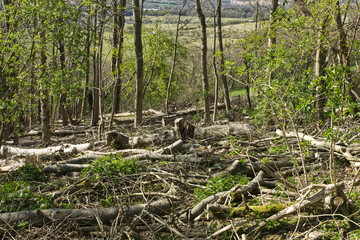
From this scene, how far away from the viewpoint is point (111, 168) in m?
6.52

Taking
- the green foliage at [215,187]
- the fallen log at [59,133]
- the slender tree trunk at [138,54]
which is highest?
the slender tree trunk at [138,54]

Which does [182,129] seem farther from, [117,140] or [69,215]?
[69,215]

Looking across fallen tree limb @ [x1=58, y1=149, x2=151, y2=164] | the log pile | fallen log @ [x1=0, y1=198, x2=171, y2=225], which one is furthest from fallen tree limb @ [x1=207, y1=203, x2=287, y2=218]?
fallen tree limb @ [x1=58, y1=149, x2=151, y2=164]

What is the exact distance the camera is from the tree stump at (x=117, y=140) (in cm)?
870

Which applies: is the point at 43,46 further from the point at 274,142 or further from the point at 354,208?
the point at 354,208

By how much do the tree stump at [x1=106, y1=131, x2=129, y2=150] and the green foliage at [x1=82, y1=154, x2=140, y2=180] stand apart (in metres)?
1.90

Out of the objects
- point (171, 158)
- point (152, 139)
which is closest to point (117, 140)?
point (152, 139)

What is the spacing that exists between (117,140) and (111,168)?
223 centimetres

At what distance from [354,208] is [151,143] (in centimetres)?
501

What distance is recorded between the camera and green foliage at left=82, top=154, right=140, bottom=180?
21.1 ft

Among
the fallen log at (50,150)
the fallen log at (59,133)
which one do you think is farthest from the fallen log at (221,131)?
the fallen log at (59,133)

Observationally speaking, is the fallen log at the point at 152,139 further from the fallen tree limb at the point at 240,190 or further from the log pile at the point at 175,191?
the fallen tree limb at the point at 240,190

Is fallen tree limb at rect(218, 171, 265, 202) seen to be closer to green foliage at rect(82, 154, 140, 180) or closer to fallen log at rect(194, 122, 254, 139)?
green foliage at rect(82, 154, 140, 180)

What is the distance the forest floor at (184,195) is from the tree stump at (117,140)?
52 millimetres
